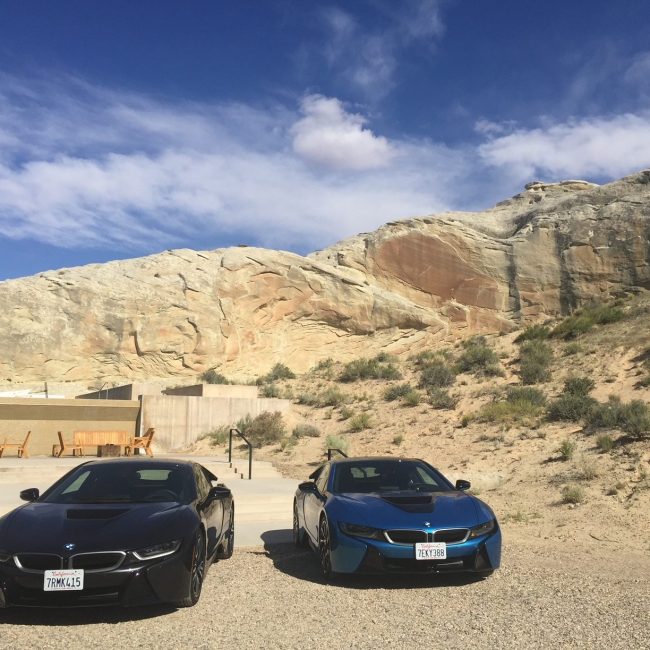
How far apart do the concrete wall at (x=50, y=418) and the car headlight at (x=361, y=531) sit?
50.4ft

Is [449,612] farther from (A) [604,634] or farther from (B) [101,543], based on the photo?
(B) [101,543]

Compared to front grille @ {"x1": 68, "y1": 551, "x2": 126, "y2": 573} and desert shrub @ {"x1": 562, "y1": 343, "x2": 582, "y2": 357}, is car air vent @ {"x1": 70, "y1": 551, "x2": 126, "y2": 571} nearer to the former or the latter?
front grille @ {"x1": 68, "y1": 551, "x2": 126, "y2": 573}

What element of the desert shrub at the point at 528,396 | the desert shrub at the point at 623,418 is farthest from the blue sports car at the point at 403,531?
the desert shrub at the point at 528,396

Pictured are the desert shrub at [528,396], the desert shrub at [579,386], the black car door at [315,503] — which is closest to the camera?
the black car door at [315,503]

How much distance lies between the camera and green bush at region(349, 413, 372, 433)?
21281mm

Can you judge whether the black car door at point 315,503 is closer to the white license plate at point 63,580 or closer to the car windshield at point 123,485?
the car windshield at point 123,485

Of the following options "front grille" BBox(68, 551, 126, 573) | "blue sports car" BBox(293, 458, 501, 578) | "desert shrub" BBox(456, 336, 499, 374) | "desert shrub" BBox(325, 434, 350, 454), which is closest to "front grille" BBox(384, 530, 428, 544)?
"blue sports car" BBox(293, 458, 501, 578)

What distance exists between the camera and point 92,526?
4957 millimetres

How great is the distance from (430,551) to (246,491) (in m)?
6.96

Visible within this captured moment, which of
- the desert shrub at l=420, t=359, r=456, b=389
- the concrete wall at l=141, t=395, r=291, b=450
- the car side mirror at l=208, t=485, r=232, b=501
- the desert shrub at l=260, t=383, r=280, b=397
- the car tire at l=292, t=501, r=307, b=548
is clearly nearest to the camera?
the car side mirror at l=208, t=485, r=232, b=501

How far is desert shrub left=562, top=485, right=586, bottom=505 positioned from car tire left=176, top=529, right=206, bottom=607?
7.53 meters

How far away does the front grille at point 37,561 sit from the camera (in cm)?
454

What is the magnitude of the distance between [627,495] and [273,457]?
11.1 m

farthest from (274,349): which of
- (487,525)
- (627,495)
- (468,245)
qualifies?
(487,525)
